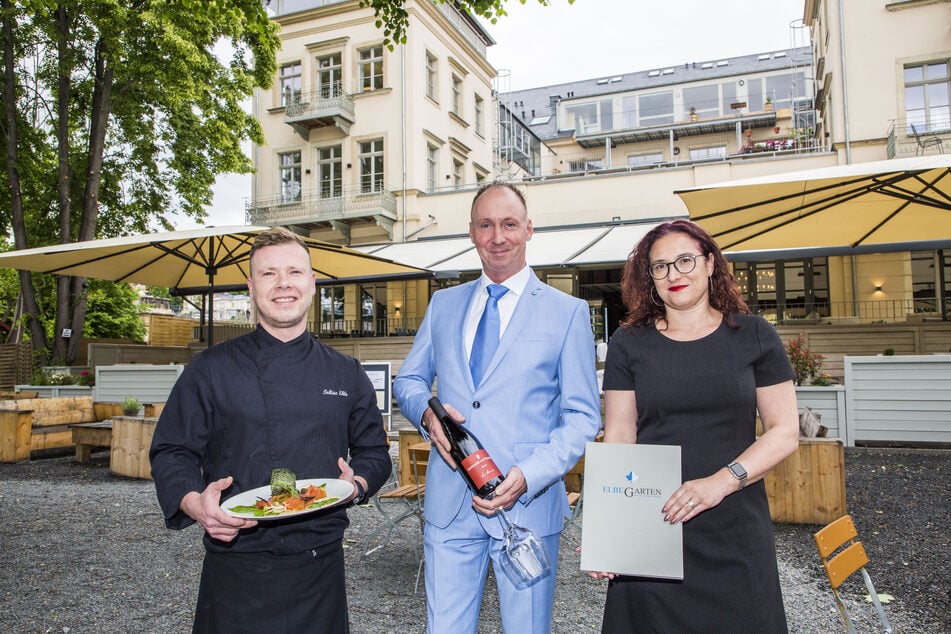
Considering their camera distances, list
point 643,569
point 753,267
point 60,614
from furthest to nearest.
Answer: point 753,267 < point 60,614 < point 643,569

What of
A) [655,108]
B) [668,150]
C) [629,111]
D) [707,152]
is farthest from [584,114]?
[707,152]

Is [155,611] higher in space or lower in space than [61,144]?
lower

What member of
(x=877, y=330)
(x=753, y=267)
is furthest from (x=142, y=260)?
(x=753, y=267)

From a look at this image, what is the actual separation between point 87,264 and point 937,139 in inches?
686

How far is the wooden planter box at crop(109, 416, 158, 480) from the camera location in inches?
313

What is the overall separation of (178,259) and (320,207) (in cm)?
1076

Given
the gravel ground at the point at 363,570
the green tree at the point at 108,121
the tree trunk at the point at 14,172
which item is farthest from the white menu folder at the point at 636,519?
the tree trunk at the point at 14,172

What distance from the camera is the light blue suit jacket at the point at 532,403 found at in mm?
1896

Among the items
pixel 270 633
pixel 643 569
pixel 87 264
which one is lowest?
pixel 270 633

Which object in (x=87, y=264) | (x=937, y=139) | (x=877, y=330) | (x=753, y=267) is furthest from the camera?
(x=753, y=267)

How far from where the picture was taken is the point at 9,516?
6.06 m

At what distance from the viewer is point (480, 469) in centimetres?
171

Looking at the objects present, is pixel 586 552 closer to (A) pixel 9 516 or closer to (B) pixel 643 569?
(B) pixel 643 569

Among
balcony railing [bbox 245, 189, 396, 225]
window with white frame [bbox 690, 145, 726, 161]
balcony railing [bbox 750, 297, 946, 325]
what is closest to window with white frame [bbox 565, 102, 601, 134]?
window with white frame [bbox 690, 145, 726, 161]
